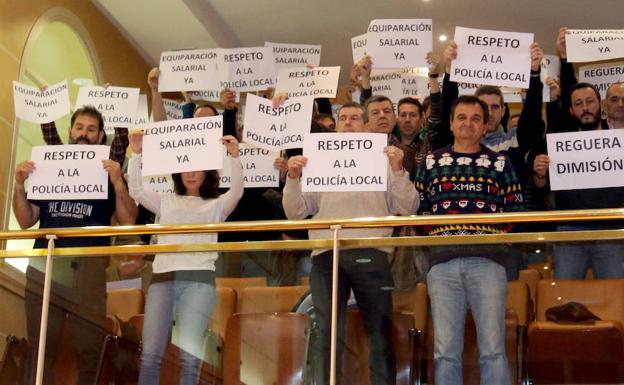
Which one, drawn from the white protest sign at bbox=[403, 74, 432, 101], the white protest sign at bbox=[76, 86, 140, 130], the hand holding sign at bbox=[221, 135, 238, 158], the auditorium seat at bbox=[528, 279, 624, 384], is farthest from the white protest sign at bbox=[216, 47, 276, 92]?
the auditorium seat at bbox=[528, 279, 624, 384]

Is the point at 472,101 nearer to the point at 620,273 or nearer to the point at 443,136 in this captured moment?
the point at 443,136

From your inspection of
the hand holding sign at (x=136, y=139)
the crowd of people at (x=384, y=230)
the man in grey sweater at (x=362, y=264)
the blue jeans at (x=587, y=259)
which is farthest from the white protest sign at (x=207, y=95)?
the blue jeans at (x=587, y=259)

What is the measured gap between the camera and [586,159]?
5898 mm

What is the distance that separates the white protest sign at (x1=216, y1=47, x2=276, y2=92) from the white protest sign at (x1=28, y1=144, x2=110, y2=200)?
2.00m

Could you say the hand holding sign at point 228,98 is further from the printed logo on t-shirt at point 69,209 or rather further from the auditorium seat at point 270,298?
the auditorium seat at point 270,298

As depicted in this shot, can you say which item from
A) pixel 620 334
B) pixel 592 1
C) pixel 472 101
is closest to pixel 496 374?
pixel 620 334

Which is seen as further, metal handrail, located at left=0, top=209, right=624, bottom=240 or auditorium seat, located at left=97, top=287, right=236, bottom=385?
auditorium seat, located at left=97, top=287, right=236, bottom=385

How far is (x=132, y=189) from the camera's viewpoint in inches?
243

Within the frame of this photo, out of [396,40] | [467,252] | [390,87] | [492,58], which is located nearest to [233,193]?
[467,252]

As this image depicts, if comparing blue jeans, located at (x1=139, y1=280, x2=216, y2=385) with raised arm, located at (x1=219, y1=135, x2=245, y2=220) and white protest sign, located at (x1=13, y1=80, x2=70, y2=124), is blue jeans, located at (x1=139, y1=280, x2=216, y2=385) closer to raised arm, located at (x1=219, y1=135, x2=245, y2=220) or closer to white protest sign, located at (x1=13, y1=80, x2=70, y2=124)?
raised arm, located at (x1=219, y1=135, x2=245, y2=220)

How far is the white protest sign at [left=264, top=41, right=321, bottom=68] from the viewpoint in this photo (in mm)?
8508

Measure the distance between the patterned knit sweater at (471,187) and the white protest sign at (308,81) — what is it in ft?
6.77

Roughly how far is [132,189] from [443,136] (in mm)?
1846

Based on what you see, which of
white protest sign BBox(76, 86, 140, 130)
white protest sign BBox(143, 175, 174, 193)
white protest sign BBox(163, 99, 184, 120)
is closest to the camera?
white protest sign BBox(143, 175, 174, 193)
